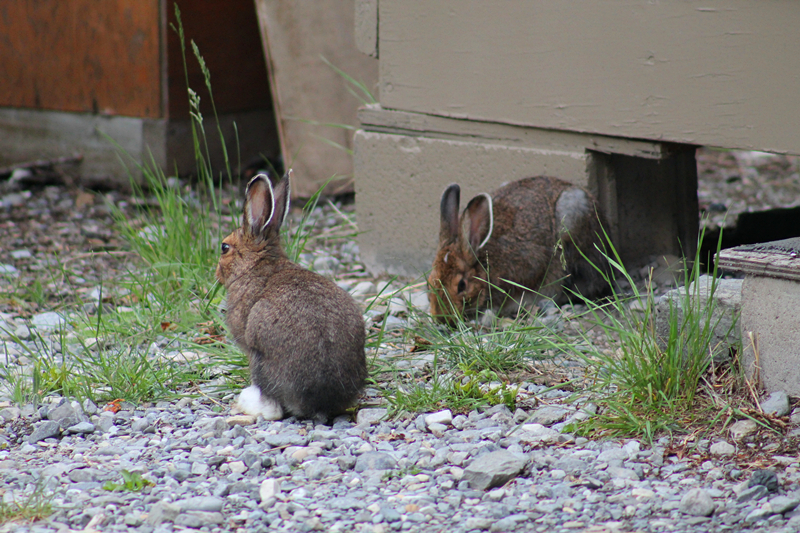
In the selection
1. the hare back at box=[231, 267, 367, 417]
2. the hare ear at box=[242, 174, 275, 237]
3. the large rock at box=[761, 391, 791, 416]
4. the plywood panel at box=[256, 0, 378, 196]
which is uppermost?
the plywood panel at box=[256, 0, 378, 196]

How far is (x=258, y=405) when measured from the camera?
12.2 feet

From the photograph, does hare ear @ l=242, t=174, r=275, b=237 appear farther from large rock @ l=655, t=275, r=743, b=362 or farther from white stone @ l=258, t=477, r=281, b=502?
large rock @ l=655, t=275, r=743, b=362

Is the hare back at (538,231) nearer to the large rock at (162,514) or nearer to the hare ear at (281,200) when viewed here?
the hare ear at (281,200)

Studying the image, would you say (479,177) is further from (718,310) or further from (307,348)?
(307,348)

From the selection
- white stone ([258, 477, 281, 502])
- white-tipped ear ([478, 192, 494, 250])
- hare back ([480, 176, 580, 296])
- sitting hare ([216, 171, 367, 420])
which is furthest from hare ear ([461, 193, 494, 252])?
white stone ([258, 477, 281, 502])

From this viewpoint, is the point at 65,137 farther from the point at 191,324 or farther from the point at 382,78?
the point at 191,324

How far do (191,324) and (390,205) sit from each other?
69.0 inches

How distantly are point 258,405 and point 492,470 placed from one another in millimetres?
1124

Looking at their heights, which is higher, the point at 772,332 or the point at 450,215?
the point at 450,215

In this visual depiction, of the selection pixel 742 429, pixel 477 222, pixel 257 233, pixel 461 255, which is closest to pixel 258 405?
pixel 257 233

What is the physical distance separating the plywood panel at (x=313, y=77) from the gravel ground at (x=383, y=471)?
13.6 ft

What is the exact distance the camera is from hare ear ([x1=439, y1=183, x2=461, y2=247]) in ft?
16.2

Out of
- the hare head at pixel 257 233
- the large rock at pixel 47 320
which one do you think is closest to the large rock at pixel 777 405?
the hare head at pixel 257 233

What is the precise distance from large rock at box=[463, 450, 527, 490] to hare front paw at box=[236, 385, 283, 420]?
0.96 metres
